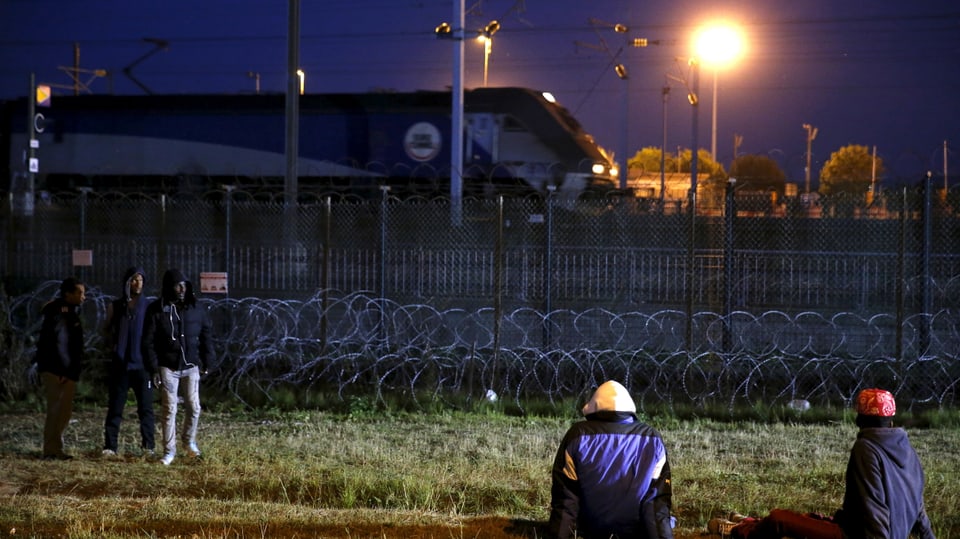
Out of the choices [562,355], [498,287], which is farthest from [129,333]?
[562,355]

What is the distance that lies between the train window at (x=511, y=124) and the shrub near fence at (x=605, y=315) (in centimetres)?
1159

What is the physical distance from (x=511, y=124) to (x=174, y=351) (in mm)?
19029

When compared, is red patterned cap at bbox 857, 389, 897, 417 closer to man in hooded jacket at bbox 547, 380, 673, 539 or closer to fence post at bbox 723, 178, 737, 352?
man in hooded jacket at bbox 547, 380, 673, 539

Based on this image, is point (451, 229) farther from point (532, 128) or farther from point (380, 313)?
point (532, 128)

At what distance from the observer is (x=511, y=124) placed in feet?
88.4

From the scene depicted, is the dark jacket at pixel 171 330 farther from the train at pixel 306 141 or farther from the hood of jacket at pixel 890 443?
the train at pixel 306 141

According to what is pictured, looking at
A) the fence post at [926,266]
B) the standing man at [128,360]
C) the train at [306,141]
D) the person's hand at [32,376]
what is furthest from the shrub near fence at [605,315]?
the train at [306,141]

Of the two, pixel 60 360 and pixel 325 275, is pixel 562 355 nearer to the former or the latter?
pixel 325 275

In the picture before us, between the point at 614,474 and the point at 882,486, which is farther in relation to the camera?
the point at 614,474

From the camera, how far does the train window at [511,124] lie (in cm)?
2688

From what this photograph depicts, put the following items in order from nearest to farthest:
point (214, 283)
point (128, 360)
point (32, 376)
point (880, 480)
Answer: point (880, 480)
point (128, 360)
point (32, 376)
point (214, 283)

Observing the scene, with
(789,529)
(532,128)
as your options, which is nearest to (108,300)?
(789,529)

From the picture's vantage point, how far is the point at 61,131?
32.3 meters

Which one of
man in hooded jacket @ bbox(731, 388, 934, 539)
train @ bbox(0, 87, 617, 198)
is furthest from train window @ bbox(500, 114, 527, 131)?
man in hooded jacket @ bbox(731, 388, 934, 539)
